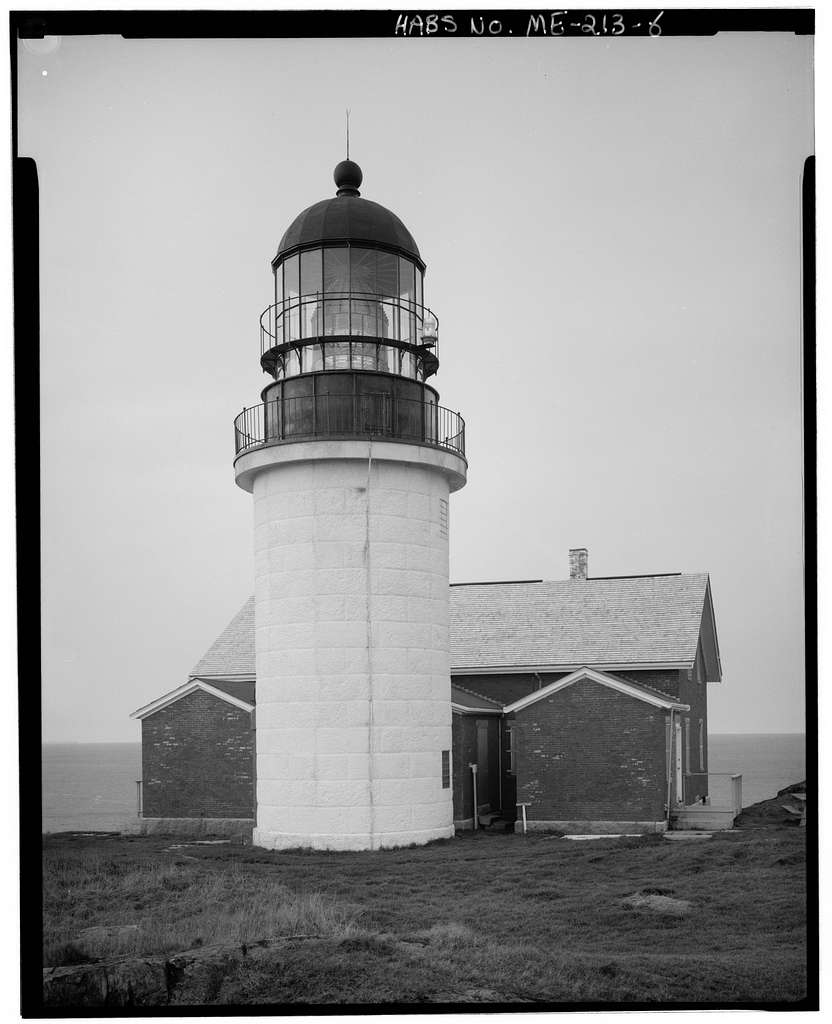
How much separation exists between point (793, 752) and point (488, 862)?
276 inches

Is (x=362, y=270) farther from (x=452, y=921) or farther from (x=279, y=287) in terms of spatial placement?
(x=452, y=921)

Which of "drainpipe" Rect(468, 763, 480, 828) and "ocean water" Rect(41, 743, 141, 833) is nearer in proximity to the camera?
"drainpipe" Rect(468, 763, 480, 828)

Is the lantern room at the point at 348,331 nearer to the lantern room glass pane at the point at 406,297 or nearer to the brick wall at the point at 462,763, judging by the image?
the lantern room glass pane at the point at 406,297

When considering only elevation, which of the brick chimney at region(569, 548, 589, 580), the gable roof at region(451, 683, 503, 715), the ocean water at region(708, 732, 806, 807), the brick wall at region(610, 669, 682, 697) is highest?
the brick chimney at region(569, 548, 589, 580)

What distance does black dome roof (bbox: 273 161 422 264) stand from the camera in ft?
55.3

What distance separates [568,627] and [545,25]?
15.7m

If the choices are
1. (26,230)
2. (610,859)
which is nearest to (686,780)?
(610,859)

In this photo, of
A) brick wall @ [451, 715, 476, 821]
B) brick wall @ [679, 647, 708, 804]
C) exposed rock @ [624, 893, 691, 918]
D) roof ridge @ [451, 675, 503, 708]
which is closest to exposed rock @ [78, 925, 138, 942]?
exposed rock @ [624, 893, 691, 918]

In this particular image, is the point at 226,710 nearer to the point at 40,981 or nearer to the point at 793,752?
the point at 40,981

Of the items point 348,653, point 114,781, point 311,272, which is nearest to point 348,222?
point 311,272

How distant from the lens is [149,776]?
835 inches

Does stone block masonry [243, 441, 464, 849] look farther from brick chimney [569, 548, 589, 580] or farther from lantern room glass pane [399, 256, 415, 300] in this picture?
brick chimney [569, 548, 589, 580]

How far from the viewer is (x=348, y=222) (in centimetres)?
1686

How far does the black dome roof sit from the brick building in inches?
298
